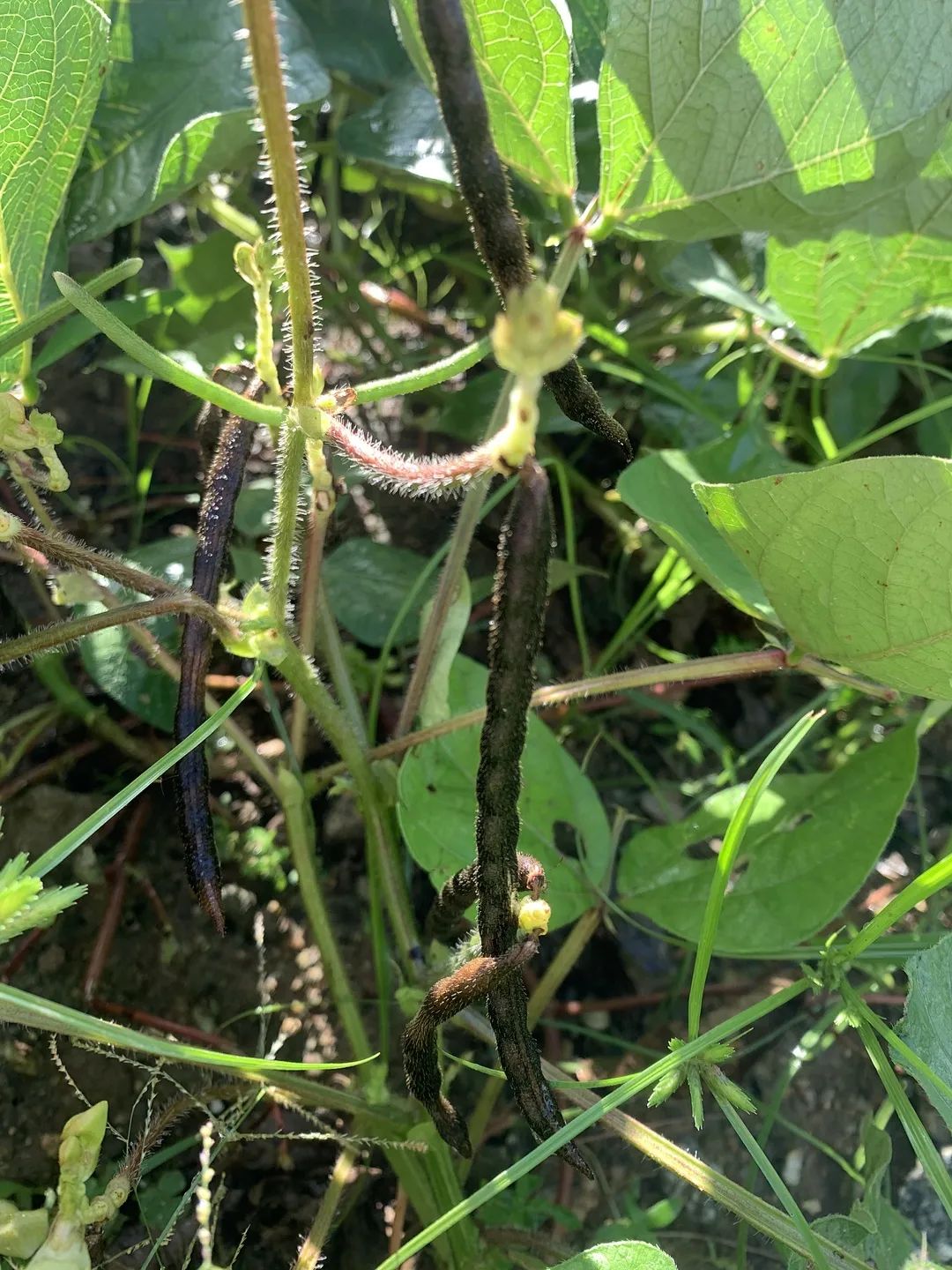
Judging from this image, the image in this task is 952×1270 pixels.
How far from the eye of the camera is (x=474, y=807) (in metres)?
1.02

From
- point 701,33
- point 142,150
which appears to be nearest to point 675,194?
point 701,33

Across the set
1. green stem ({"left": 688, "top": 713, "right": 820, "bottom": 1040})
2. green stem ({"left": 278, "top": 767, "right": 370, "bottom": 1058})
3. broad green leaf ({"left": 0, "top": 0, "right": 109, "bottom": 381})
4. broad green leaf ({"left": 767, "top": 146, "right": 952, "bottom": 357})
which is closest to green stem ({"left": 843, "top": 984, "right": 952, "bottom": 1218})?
green stem ({"left": 688, "top": 713, "right": 820, "bottom": 1040})

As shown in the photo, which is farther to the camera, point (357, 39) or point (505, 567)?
point (357, 39)

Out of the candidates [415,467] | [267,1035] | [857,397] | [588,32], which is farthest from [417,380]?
[857,397]

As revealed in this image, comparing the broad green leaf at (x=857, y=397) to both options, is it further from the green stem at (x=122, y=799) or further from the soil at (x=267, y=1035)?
the green stem at (x=122, y=799)

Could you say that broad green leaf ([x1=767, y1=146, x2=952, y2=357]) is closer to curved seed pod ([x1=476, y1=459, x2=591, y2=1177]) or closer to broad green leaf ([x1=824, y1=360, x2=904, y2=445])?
broad green leaf ([x1=824, y1=360, x2=904, y2=445])

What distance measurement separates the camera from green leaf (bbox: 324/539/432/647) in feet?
4.25

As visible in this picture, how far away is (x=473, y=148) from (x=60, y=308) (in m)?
0.37

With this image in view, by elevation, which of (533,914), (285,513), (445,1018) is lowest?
(445,1018)

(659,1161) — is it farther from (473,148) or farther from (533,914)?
(473,148)

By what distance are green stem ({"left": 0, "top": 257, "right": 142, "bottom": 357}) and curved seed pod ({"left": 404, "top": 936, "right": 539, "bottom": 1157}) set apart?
57cm

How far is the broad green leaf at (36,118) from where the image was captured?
0.79 metres

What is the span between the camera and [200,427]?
0.98m

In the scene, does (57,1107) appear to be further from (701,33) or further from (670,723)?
(701,33)
